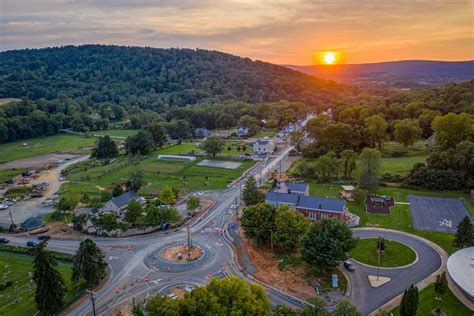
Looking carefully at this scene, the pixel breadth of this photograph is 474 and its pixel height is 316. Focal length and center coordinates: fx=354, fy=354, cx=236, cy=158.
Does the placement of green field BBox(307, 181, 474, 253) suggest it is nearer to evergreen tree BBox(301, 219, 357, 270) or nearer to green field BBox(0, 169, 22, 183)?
evergreen tree BBox(301, 219, 357, 270)

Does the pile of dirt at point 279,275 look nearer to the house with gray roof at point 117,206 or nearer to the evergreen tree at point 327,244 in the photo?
the evergreen tree at point 327,244

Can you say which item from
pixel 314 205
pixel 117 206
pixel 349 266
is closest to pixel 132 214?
pixel 117 206

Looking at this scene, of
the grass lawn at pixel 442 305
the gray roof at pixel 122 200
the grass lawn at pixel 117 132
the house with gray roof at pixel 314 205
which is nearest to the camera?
the grass lawn at pixel 442 305

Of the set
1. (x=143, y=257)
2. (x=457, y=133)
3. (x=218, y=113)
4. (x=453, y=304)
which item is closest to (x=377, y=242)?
(x=453, y=304)

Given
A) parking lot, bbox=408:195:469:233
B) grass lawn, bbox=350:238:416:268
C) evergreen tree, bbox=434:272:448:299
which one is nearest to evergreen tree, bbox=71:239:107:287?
grass lawn, bbox=350:238:416:268

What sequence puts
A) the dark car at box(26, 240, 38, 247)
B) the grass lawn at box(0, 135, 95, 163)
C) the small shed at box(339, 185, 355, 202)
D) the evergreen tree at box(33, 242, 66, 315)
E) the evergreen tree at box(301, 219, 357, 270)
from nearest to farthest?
the evergreen tree at box(33, 242, 66, 315)
the evergreen tree at box(301, 219, 357, 270)
the dark car at box(26, 240, 38, 247)
the small shed at box(339, 185, 355, 202)
the grass lawn at box(0, 135, 95, 163)

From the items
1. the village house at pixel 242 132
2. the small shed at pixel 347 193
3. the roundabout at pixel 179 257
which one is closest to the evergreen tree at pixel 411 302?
the roundabout at pixel 179 257

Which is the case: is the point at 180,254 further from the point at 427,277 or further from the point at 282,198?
the point at 427,277
